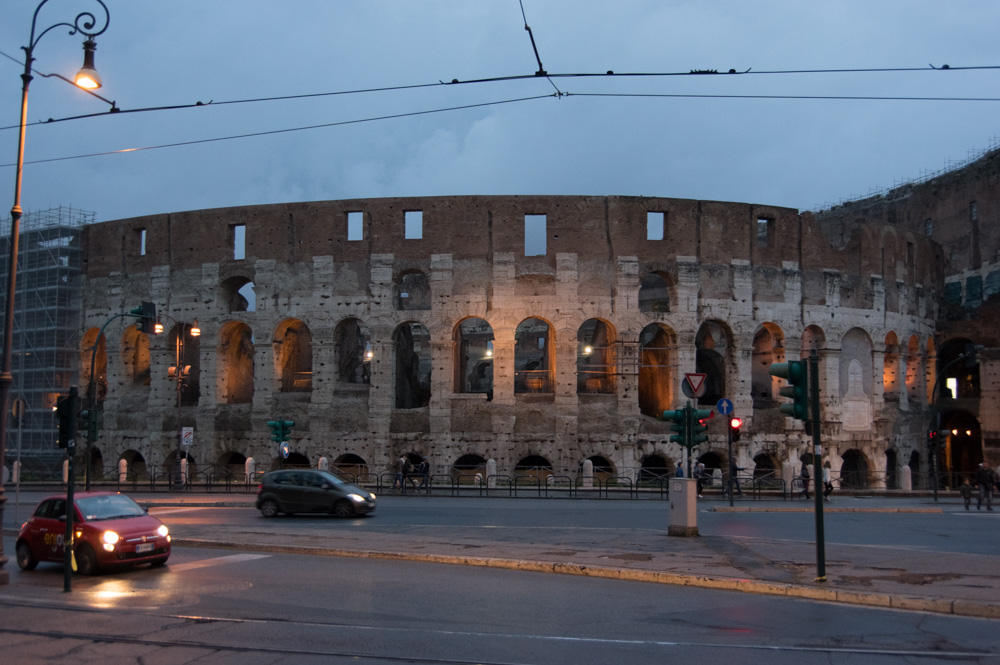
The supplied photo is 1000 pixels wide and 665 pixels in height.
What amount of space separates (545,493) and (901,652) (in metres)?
18.7

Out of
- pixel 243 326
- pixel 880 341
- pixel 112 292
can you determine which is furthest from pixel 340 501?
pixel 880 341

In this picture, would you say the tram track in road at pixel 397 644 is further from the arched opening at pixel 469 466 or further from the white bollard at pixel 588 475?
the arched opening at pixel 469 466

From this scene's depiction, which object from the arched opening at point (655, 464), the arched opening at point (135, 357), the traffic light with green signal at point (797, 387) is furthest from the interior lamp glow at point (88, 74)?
the arched opening at point (135, 357)

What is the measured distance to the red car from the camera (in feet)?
36.7

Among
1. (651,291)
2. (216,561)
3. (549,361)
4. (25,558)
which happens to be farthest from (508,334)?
(25,558)

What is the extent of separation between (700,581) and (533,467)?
21.7 meters

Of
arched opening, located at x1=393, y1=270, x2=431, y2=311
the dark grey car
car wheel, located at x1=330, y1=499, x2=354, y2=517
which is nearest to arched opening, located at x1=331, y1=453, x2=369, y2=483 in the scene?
the dark grey car

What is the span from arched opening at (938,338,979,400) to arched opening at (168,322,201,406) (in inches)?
1402

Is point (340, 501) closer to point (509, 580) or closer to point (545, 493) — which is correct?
point (545, 493)

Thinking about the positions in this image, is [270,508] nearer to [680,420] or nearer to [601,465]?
[680,420]

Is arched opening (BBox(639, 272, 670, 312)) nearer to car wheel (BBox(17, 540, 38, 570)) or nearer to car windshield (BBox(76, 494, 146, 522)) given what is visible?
car windshield (BBox(76, 494, 146, 522))

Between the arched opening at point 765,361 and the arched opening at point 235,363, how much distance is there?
73.2 feet

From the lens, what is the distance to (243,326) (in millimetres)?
36406

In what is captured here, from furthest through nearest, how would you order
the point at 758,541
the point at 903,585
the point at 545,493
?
the point at 545,493 < the point at 758,541 < the point at 903,585
